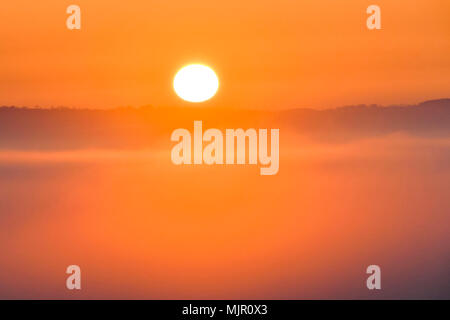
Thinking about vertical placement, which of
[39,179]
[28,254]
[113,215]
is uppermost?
[39,179]

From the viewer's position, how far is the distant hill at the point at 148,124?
7.72 feet

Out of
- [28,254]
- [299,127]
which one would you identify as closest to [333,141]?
[299,127]

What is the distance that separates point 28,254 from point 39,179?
12.3 inches

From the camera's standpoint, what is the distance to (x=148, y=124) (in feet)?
7.74

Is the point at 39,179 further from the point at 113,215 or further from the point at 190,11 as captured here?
the point at 190,11

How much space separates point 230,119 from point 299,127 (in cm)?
29

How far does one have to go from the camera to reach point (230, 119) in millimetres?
2357

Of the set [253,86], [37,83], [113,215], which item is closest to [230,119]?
[253,86]

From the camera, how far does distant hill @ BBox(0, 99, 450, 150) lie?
2.35 m

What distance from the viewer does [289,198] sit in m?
2.38
